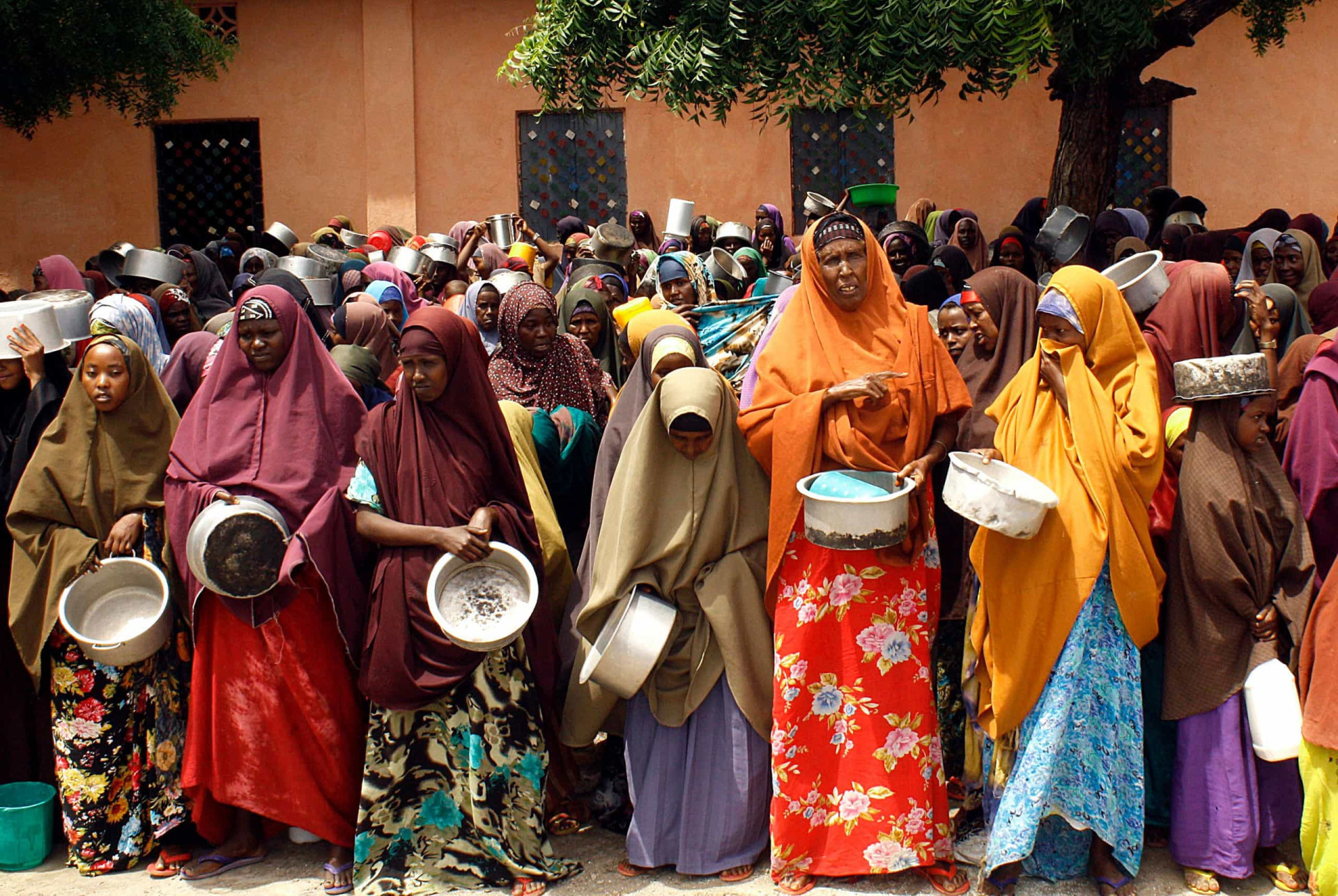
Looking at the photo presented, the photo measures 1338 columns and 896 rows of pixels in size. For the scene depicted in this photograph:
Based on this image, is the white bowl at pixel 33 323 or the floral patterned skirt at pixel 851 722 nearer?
the floral patterned skirt at pixel 851 722

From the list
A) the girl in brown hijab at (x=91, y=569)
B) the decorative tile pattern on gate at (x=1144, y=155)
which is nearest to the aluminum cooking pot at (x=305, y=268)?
the girl in brown hijab at (x=91, y=569)

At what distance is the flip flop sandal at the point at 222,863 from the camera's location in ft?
13.6

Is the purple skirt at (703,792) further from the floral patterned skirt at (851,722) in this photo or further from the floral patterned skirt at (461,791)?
the floral patterned skirt at (461,791)

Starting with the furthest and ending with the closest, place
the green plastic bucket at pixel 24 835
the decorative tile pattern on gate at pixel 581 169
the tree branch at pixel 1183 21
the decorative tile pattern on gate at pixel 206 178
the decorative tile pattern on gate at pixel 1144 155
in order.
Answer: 1. the decorative tile pattern on gate at pixel 206 178
2. the decorative tile pattern on gate at pixel 581 169
3. the decorative tile pattern on gate at pixel 1144 155
4. the tree branch at pixel 1183 21
5. the green plastic bucket at pixel 24 835

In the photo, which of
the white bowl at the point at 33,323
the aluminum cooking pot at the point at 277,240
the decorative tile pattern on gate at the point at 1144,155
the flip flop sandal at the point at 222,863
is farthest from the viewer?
the decorative tile pattern on gate at the point at 1144,155

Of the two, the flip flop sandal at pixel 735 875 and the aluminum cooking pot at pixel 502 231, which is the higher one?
the aluminum cooking pot at pixel 502 231

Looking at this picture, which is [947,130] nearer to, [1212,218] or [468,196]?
[1212,218]

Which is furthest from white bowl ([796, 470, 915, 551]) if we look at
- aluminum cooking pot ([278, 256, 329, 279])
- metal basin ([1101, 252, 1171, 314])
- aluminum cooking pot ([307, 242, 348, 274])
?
aluminum cooking pot ([307, 242, 348, 274])

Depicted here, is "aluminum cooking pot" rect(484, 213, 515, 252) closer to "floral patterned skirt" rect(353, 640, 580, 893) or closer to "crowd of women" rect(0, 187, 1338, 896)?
"crowd of women" rect(0, 187, 1338, 896)

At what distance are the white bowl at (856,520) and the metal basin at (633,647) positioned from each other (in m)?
0.57

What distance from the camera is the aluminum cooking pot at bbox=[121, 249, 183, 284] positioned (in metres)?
7.21

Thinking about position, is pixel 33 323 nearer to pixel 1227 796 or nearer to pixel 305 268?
pixel 305 268

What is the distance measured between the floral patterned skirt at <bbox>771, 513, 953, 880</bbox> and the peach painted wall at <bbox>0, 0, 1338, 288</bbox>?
9536 millimetres

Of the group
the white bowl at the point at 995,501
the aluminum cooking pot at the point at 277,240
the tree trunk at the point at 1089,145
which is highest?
the tree trunk at the point at 1089,145
